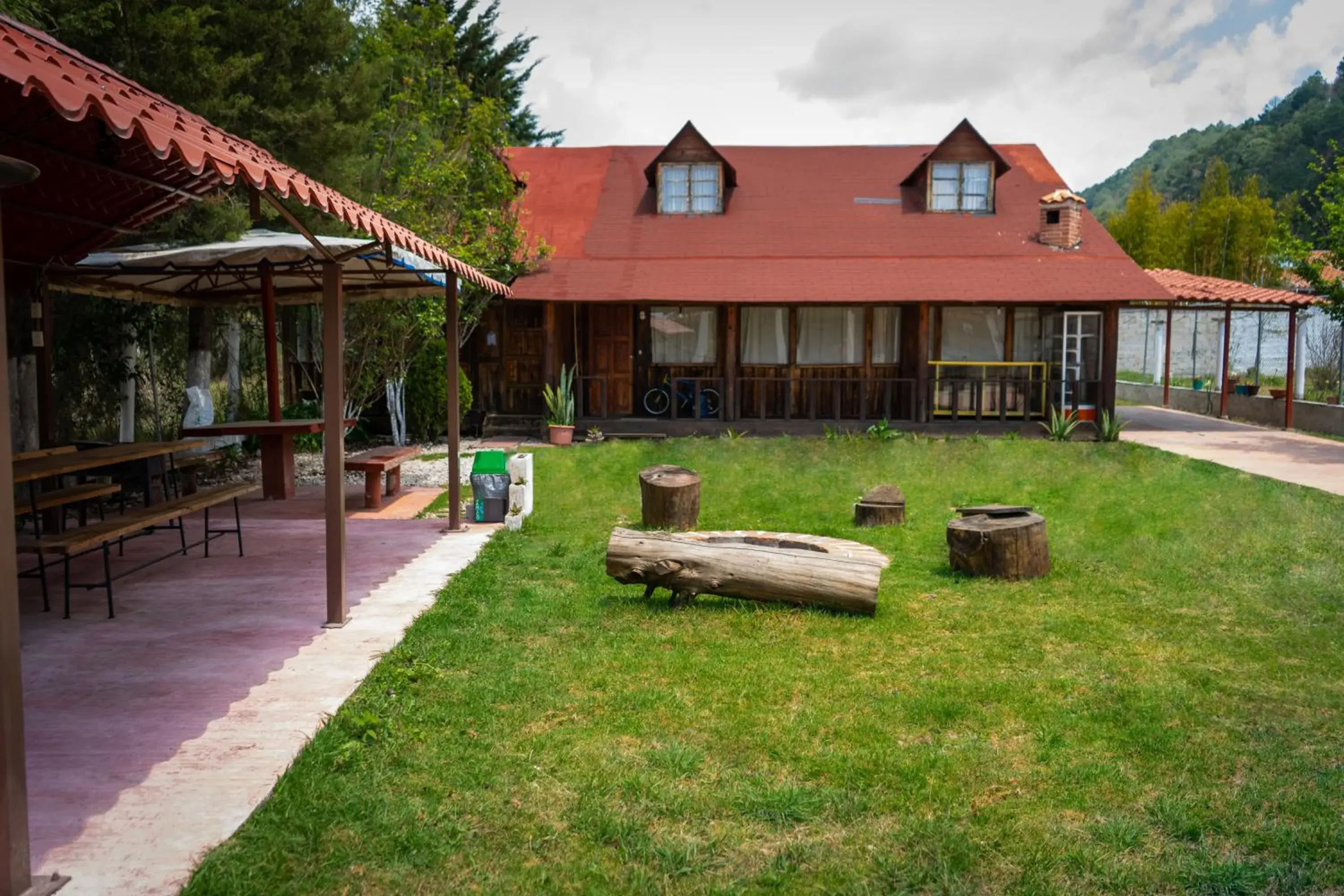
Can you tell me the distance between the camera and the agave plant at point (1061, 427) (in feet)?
55.6

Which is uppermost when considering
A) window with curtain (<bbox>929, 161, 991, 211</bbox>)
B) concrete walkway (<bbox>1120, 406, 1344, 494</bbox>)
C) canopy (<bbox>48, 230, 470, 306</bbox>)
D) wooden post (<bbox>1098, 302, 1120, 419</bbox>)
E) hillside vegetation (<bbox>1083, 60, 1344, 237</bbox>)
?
hillside vegetation (<bbox>1083, 60, 1344, 237</bbox>)

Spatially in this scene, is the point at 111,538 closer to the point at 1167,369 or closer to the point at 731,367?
the point at 731,367

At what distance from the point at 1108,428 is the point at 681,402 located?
24.1ft

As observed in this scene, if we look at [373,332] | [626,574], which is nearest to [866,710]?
[626,574]

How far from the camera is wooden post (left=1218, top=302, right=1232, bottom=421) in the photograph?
67.2 feet

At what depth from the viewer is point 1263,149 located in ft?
139

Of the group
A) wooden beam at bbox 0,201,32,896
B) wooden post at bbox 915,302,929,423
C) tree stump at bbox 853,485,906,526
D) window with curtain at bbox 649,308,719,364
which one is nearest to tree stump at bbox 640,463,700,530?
tree stump at bbox 853,485,906,526

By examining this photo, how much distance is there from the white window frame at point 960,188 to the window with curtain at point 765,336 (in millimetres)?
3931

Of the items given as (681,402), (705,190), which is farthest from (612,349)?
(705,190)

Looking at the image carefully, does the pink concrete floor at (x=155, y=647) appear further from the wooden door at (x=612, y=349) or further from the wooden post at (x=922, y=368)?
the wooden post at (x=922, y=368)

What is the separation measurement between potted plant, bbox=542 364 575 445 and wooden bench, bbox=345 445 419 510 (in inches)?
204

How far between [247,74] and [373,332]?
3.82 m

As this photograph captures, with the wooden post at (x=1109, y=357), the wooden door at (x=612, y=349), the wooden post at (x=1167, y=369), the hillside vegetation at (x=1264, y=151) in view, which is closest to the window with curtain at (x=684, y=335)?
the wooden door at (x=612, y=349)

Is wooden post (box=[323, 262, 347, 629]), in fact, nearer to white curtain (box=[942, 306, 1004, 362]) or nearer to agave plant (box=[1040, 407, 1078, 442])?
agave plant (box=[1040, 407, 1078, 442])
